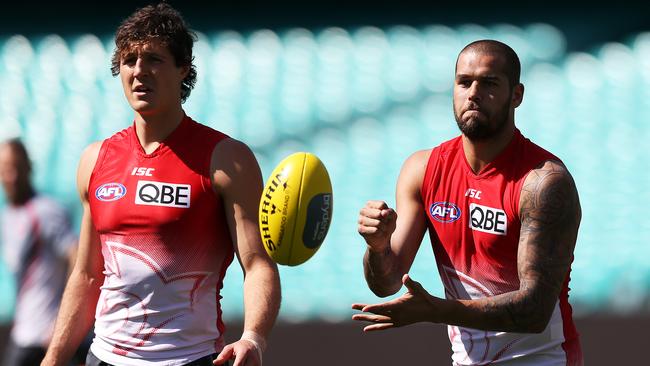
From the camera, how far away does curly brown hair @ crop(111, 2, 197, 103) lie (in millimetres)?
4445

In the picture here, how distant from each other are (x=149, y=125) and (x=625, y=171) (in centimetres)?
726

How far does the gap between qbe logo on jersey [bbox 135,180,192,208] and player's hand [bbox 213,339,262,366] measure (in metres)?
0.69

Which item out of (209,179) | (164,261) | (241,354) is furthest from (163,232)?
(241,354)

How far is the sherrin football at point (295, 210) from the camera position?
4.34 meters

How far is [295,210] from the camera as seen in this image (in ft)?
14.5

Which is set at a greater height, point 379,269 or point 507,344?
point 379,269

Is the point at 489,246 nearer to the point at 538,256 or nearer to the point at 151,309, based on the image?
the point at 538,256

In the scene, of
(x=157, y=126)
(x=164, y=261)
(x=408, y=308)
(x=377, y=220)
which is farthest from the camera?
(x=157, y=126)

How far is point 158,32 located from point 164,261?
99cm

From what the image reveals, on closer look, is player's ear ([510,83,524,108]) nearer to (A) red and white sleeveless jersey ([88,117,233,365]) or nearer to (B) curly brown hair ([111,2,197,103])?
(A) red and white sleeveless jersey ([88,117,233,365])

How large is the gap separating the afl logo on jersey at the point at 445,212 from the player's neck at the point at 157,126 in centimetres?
120

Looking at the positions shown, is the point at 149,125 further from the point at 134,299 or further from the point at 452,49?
the point at 452,49

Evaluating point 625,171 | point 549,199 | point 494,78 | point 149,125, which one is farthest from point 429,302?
point 625,171

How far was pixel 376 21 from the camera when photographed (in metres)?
12.3
